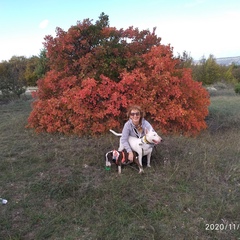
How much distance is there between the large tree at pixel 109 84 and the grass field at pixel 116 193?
0.77 meters

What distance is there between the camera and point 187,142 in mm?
5168

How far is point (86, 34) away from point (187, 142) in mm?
3328

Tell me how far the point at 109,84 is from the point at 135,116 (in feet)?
6.11

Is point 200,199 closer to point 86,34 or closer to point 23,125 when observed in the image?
point 86,34

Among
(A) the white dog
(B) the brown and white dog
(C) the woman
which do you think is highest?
(C) the woman

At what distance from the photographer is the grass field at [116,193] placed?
2693 mm

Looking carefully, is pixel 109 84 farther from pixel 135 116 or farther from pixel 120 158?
pixel 120 158

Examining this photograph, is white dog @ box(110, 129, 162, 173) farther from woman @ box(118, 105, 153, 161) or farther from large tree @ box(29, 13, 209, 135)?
large tree @ box(29, 13, 209, 135)

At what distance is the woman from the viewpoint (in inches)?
151

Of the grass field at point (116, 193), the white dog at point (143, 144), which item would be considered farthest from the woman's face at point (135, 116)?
the grass field at point (116, 193)

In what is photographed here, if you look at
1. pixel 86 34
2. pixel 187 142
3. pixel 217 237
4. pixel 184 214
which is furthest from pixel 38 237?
pixel 86 34
